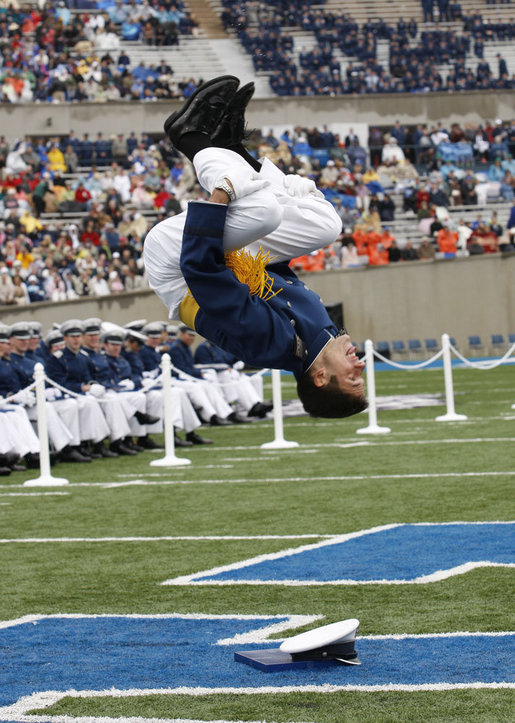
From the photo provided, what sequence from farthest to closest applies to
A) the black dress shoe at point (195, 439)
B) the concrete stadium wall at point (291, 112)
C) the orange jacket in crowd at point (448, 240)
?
the concrete stadium wall at point (291, 112), the orange jacket in crowd at point (448, 240), the black dress shoe at point (195, 439)

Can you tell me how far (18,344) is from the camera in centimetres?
1476

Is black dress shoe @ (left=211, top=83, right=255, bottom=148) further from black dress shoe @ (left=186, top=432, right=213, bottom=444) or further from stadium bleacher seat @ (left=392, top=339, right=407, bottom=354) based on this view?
stadium bleacher seat @ (left=392, top=339, right=407, bottom=354)

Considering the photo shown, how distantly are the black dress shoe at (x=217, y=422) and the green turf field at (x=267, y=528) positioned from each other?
92 cm

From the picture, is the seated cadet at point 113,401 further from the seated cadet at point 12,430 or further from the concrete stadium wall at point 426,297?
the concrete stadium wall at point 426,297

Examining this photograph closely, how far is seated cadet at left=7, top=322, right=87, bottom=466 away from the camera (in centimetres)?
1435

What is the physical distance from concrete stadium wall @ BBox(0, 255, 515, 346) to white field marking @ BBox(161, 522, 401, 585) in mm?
21507

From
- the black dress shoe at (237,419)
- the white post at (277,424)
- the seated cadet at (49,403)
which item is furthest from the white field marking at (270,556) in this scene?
the black dress shoe at (237,419)

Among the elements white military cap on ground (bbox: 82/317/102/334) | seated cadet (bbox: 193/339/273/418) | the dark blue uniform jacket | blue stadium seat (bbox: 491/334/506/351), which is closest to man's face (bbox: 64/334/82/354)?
white military cap on ground (bbox: 82/317/102/334)

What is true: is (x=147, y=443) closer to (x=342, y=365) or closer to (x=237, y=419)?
(x=237, y=419)

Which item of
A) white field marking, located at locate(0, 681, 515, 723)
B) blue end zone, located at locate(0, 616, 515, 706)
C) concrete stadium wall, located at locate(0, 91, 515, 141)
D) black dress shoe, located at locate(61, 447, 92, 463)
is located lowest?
black dress shoe, located at locate(61, 447, 92, 463)

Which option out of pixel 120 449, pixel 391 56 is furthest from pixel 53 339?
pixel 391 56

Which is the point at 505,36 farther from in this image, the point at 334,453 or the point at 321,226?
the point at 321,226

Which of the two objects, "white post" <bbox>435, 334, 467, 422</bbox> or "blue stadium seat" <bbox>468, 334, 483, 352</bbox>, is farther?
"blue stadium seat" <bbox>468, 334, 483, 352</bbox>

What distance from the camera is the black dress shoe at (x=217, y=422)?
1912 cm
